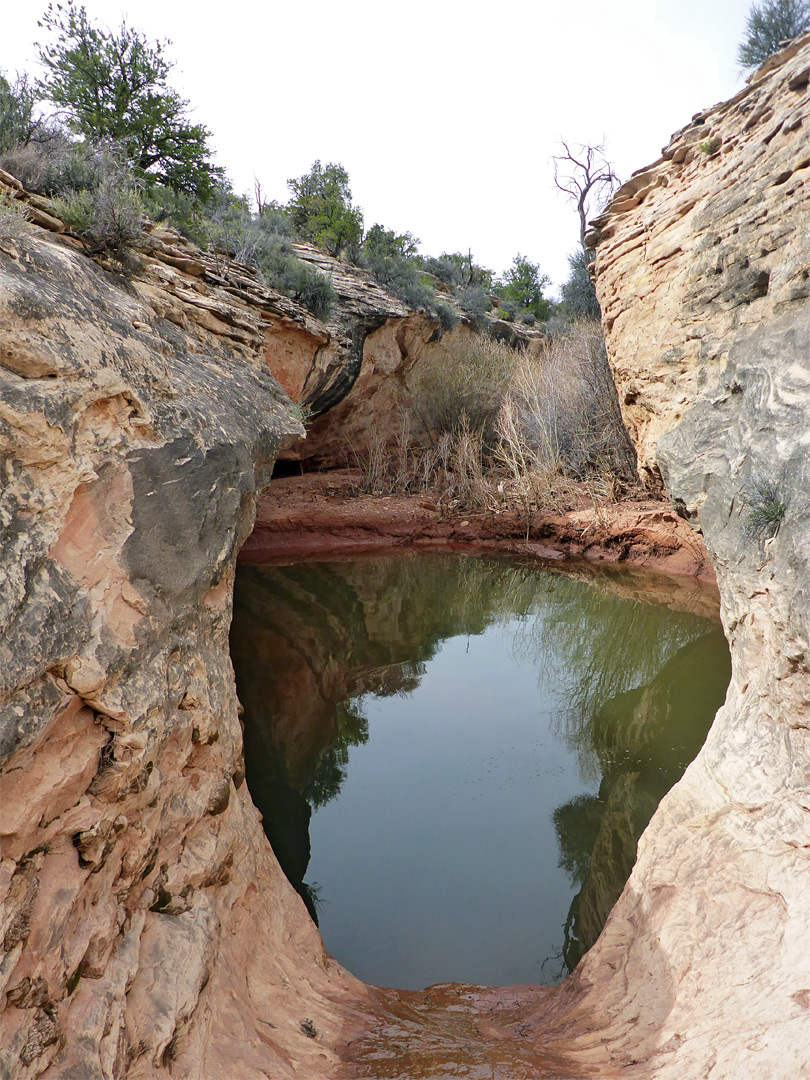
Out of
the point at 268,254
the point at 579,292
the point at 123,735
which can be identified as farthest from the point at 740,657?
the point at 579,292

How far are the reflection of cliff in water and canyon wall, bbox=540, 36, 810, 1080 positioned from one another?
681 mm

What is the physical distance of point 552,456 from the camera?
12.5 m

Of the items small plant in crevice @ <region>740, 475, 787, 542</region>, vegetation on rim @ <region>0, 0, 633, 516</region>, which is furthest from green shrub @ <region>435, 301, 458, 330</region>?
small plant in crevice @ <region>740, 475, 787, 542</region>

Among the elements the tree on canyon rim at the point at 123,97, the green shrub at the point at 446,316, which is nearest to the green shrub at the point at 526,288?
the green shrub at the point at 446,316

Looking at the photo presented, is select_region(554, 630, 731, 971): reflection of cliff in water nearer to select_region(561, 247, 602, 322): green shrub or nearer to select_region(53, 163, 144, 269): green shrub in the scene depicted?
select_region(53, 163, 144, 269): green shrub

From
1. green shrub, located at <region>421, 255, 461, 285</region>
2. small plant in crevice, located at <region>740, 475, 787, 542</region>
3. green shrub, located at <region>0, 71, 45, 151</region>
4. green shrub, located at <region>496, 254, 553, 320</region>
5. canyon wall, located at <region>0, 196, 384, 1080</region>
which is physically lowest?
canyon wall, located at <region>0, 196, 384, 1080</region>

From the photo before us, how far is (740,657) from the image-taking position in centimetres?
319

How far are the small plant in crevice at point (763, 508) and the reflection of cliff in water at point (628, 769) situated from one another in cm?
221

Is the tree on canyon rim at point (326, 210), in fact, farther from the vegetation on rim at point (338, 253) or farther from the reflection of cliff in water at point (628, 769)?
the reflection of cliff in water at point (628, 769)

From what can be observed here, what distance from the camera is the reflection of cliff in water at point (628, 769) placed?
3.78m

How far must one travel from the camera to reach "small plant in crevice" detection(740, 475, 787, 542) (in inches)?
114

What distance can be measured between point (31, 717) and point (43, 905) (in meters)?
0.50

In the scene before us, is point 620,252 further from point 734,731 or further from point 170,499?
point 170,499

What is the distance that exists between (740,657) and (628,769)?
83.0 inches
